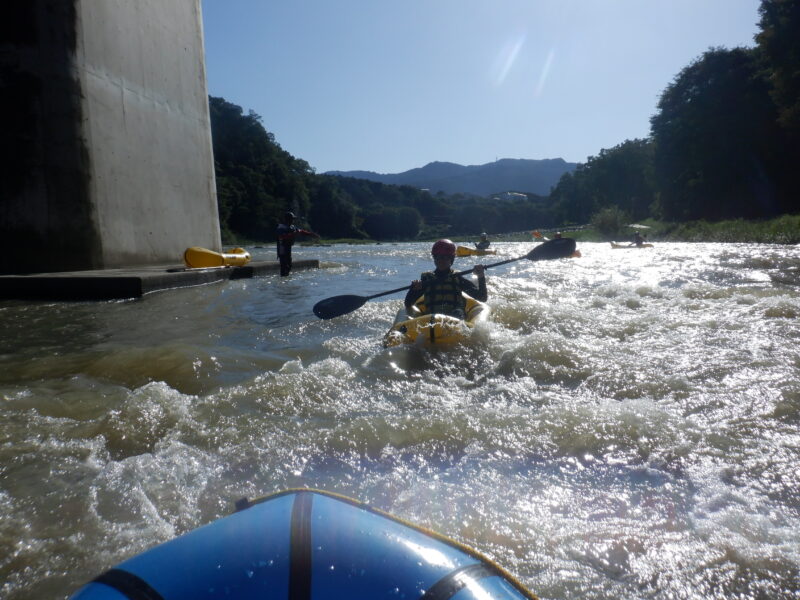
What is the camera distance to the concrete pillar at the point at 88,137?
8.02 m

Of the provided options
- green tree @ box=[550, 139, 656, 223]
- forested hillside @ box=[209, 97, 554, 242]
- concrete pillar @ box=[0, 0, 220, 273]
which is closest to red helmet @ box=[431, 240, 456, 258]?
concrete pillar @ box=[0, 0, 220, 273]

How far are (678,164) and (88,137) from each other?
41362 mm

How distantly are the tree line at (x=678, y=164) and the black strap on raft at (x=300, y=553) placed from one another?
30.7 m

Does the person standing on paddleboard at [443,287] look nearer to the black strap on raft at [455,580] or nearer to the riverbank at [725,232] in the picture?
the black strap on raft at [455,580]

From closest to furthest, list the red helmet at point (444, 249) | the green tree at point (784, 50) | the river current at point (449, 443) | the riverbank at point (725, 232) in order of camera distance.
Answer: the river current at point (449, 443) < the red helmet at point (444, 249) < the riverbank at point (725, 232) < the green tree at point (784, 50)

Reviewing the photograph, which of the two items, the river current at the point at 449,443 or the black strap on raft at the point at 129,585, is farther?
the river current at the point at 449,443

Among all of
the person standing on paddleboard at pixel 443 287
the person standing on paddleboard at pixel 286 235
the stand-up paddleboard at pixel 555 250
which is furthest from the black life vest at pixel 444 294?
the person standing on paddleboard at pixel 286 235

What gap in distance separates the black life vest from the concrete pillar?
560 cm

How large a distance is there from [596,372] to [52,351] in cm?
422

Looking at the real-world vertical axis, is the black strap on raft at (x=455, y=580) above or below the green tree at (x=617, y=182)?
below

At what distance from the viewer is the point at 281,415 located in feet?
10.9

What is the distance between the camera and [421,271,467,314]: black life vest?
5676 mm

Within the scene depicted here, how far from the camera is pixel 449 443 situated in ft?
9.30

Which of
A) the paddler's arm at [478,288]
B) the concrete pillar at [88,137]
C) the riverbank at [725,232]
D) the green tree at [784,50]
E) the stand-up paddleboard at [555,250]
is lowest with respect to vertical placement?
the riverbank at [725,232]
